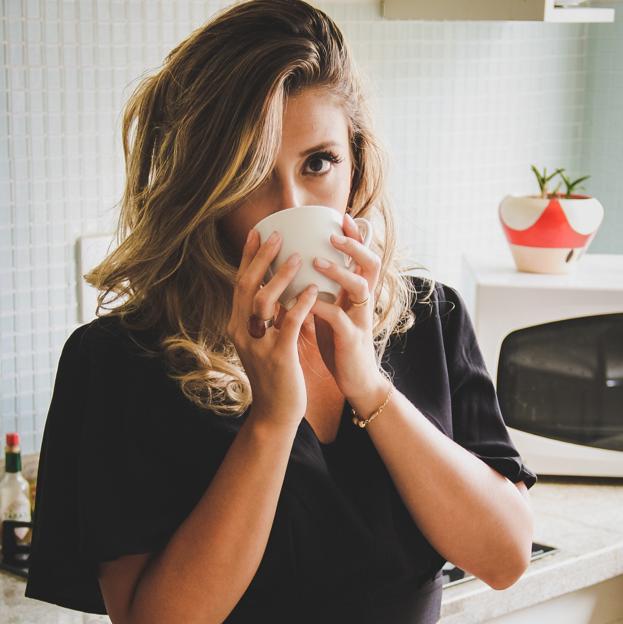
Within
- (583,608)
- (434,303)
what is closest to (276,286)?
(434,303)

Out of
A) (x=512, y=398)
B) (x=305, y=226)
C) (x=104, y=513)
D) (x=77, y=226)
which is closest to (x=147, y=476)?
(x=104, y=513)

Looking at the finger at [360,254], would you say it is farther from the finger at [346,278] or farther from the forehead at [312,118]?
the forehead at [312,118]

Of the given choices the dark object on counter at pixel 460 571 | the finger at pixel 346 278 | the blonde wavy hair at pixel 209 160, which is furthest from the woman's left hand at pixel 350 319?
the dark object on counter at pixel 460 571

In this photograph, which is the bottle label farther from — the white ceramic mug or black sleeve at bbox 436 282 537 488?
the white ceramic mug

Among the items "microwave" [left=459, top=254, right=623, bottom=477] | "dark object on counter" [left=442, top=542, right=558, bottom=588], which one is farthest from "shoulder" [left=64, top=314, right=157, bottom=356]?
"microwave" [left=459, top=254, right=623, bottom=477]

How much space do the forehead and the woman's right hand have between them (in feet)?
0.48

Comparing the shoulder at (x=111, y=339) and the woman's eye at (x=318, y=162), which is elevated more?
the woman's eye at (x=318, y=162)

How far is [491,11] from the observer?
180 cm

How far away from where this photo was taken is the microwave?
181cm

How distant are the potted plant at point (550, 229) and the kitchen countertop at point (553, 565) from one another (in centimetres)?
39

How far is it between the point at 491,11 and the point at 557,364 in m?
0.61

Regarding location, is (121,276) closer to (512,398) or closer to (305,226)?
(305,226)

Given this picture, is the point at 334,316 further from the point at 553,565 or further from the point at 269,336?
the point at 553,565

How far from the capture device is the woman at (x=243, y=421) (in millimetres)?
928
